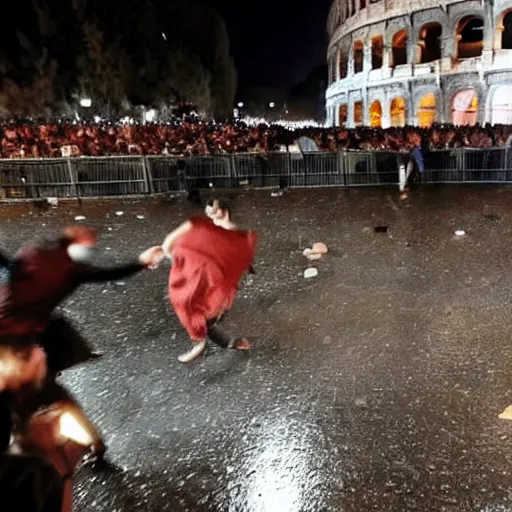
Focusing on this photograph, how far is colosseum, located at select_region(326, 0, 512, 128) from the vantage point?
3238cm

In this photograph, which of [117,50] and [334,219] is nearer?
[334,219]

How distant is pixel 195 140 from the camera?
17.7 meters

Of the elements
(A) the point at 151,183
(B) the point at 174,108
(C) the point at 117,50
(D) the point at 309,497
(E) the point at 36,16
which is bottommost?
(D) the point at 309,497

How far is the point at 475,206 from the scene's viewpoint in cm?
1220

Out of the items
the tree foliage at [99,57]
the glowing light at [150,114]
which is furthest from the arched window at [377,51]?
the glowing light at [150,114]

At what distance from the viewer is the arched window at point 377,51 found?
38938 mm

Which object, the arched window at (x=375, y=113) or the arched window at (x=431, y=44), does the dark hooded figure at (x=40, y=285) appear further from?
the arched window at (x=375, y=113)

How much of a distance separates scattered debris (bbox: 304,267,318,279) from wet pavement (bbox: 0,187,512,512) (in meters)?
0.16

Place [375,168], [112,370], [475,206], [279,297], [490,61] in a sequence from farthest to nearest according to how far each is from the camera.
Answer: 1. [490,61]
2. [375,168]
3. [475,206]
4. [279,297]
5. [112,370]

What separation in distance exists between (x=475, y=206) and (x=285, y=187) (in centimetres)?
596

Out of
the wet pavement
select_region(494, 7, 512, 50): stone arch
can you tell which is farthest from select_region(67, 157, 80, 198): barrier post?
select_region(494, 7, 512, 50): stone arch

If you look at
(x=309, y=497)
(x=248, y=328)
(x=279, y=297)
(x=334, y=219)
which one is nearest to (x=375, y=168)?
(x=334, y=219)

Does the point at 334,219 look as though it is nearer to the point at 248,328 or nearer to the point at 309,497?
the point at 248,328

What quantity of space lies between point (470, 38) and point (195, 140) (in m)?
28.8
